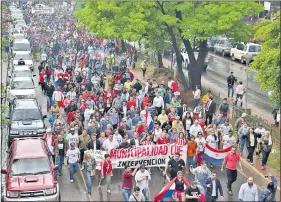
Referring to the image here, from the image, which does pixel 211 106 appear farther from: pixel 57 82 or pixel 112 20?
pixel 112 20

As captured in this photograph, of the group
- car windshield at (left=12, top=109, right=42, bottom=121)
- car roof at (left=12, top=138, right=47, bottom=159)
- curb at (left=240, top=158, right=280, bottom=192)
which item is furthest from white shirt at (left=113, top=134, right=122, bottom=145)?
car windshield at (left=12, top=109, right=42, bottom=121)

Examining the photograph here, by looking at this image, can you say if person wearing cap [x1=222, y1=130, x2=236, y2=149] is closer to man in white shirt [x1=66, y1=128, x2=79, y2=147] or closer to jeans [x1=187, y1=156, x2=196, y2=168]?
jeans [x1=187, y1=156, x2=196, y2=168]

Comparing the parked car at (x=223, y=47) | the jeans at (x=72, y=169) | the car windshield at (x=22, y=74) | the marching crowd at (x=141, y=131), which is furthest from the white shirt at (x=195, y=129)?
the parked car at (x=223, y=47)

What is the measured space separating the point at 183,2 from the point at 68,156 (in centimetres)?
1576

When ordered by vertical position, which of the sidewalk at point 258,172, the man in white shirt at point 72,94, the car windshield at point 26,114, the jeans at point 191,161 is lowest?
the sidewalk at point 258,172

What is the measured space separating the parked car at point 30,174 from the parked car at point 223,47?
3527 centimetres

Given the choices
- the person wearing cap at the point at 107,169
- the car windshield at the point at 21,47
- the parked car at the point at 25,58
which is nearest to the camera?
the person wearing cap at the point at 107,169

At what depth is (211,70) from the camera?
46562mm

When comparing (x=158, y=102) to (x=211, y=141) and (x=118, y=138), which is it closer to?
(x=211, y=141)

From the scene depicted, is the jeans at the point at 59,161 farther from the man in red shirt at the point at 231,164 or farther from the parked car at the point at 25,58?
the parked car at the point at 25,58

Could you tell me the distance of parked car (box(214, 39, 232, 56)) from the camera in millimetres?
52856

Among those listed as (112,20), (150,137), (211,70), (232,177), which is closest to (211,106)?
(150,137)

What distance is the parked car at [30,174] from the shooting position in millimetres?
17000

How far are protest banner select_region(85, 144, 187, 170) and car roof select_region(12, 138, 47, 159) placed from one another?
1.81m
